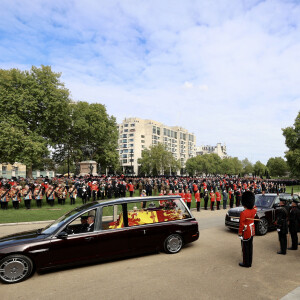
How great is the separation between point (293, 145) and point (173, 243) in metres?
47.7

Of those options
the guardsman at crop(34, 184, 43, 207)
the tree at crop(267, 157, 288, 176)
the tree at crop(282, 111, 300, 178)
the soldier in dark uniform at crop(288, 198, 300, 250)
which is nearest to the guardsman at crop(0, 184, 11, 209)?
the guardsman at crop(34, 184, 43, 207)

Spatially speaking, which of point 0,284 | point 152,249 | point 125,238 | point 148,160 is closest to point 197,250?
Result: point 152,249

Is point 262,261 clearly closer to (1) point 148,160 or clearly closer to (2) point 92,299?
(2) point 92,299

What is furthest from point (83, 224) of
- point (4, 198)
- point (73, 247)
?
point (4, 198)

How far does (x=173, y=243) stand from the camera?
7164 millimetres

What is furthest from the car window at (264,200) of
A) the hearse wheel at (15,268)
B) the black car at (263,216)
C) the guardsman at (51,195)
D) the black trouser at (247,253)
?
the guardsman at (51,195)

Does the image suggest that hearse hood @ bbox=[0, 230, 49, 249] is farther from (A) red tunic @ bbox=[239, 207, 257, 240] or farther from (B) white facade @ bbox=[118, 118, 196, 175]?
(B) white facade @ bbox=[118, 118, 196, 175]

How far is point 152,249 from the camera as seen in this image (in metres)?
6.83

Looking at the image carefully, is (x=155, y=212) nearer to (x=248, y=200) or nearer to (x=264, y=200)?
(x=248, y=200)

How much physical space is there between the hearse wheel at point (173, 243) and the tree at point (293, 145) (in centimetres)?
4278

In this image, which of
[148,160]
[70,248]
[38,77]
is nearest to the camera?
[70,248]

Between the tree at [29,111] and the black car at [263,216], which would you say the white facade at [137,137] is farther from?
the black car at [263,216]

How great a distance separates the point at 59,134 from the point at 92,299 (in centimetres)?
3742

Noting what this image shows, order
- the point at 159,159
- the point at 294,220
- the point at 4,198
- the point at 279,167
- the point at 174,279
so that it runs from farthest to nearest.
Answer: the point at 279,167 → the point at 159,159 → the point at 4,198 → the point at 294,220 → the point at 174,279
